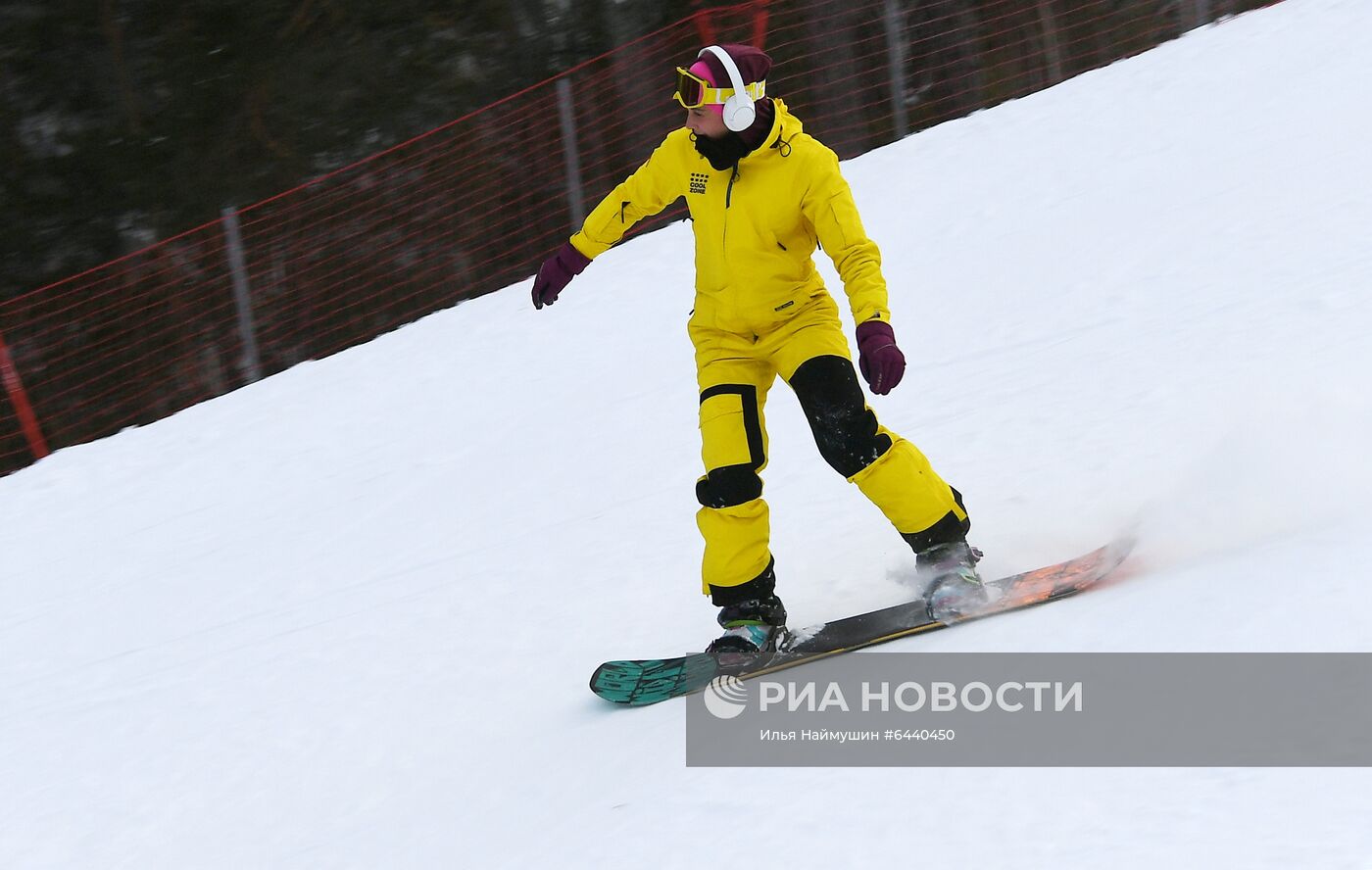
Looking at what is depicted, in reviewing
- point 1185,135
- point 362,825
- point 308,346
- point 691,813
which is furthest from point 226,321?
point 691,813

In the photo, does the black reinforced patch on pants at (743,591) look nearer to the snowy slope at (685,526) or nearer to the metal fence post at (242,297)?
the snowy slope at (685,526)

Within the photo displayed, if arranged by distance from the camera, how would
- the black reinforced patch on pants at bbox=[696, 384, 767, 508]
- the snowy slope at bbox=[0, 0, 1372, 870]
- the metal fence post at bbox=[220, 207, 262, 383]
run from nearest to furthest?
the snowy slope at bbox=[0, 0, 1372, 870] < the black reinforced patch on pants at bbox=[696, 384, 767, 508] < the metal fence post at bbox=[220, 207, 262, 383]

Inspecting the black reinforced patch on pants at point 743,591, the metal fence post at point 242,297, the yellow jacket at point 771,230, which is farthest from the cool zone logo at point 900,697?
the metal fence post at point 242,297

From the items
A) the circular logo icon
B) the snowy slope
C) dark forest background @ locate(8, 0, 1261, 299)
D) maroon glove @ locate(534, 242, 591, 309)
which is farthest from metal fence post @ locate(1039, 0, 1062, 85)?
the circular logo icon

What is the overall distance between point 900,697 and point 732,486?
74 cm

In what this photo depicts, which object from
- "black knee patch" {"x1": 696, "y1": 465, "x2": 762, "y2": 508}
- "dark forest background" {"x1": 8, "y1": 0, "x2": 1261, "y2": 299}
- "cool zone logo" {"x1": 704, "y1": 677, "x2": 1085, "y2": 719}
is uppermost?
"dark forest background" {"x1": 8, "y1": 0, "x2": 1261, "y2": 299}

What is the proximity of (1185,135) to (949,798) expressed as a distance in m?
6.22

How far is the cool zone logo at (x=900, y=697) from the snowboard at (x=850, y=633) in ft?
0.35

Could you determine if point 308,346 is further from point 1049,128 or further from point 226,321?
point 1049,128

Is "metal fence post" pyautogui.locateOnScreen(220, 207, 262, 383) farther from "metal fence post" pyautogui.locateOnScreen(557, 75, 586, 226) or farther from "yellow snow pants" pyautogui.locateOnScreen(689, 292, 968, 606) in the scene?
"yellow snow pants" pyautogui.locateOnScreen(689, 292, 968, 606)

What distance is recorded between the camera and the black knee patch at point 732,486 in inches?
144

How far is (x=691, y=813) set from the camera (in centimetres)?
290

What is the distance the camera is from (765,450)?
3.72 meters

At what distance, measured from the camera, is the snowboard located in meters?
3.62
